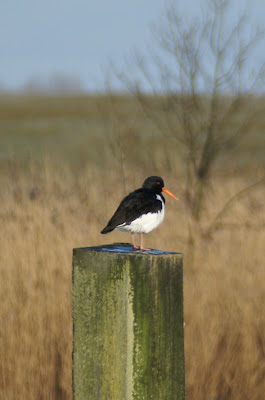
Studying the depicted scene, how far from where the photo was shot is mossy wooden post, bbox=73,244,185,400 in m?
1.96

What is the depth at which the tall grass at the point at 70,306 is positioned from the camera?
3.20m

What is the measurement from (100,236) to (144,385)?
2.91 m

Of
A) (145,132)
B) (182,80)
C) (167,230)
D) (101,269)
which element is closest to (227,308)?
(101,269)

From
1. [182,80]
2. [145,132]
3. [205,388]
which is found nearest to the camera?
[205,388]

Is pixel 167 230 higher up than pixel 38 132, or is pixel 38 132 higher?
pixel 38 132

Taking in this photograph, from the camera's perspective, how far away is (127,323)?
77.2 inches

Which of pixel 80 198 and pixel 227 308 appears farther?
pixel 80 198

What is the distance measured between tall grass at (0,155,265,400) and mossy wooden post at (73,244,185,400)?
1.11 metres

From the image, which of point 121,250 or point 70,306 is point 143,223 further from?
point 70,306

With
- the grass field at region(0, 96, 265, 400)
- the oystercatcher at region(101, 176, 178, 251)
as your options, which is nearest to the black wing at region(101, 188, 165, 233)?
the oystercatcher at region(101, 176, 178, 251)

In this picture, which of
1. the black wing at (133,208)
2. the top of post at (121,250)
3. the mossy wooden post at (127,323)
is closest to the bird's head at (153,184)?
the black wing at (133,208)

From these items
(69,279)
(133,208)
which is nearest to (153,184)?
(133,208)

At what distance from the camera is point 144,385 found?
2012mm

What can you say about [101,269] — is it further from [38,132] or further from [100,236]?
[38,132]
